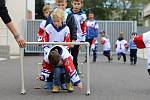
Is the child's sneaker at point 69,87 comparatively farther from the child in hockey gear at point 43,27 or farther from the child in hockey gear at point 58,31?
the child in hockey gear at point 43,27

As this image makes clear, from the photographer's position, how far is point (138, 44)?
1103 cm

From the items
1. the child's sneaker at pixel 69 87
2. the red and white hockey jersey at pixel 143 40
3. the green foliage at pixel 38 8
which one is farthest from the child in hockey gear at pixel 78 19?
the green foliage at pixel 38 8

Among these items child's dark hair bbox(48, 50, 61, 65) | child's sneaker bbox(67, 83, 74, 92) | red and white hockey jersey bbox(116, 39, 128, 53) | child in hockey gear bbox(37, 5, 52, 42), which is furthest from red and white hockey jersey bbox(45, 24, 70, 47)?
red and white hockey jersey bbox(116, 39, 128, 53)

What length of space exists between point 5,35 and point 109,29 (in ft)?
21.9

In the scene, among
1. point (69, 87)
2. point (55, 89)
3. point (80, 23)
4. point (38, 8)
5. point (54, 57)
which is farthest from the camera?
point (38, 8)

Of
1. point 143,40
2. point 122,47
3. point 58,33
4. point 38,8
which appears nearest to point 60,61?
point 58,33

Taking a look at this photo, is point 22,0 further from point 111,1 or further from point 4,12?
point 111,1

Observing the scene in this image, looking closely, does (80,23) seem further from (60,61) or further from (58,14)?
(60,61)

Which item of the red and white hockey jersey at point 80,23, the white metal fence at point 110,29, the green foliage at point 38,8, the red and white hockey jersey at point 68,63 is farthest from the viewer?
the green foliage at point 38,8

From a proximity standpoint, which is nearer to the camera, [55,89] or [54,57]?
[54,57]

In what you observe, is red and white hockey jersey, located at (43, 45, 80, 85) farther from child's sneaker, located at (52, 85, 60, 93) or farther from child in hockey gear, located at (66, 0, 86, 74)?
child in hockey gear, located at (66, 0, 86, 74)

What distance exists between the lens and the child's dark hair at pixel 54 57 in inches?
397

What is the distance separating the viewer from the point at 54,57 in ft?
33.2

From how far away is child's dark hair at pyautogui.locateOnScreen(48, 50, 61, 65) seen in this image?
33.1 feet
